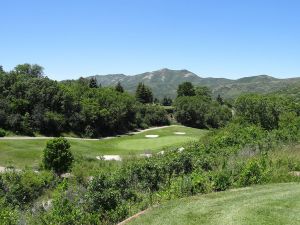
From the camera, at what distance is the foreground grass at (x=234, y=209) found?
744cm

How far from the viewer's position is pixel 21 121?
5312 centimetres

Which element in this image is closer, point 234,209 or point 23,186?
point 234,209

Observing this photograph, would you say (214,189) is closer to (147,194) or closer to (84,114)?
(147,194)

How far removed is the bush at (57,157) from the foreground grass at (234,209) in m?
22.4

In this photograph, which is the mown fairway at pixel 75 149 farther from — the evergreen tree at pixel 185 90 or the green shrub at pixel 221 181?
the evergreen tree at pixel 185 90

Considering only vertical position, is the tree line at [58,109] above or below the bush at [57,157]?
above

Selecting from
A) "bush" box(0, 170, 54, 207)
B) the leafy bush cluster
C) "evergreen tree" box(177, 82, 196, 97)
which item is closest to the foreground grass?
"bush" box(0, 170, 54, 207)

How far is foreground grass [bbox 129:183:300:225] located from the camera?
744 cm

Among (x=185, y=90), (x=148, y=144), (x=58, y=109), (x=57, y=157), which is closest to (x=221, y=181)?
(x=57, y=157)

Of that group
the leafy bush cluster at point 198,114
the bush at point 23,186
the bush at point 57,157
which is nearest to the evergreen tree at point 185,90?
the leafy bush cluster at point 198,114

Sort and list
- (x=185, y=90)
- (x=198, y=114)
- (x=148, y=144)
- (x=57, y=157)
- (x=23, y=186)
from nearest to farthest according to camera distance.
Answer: (x=23, y=186), (x=57, y=157), (x=148, y=144), (x=198, y=114), (x=185, y=90)

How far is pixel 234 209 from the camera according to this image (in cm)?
801

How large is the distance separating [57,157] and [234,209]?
23.8 metres

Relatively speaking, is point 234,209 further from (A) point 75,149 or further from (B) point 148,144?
(B) point 148,144
